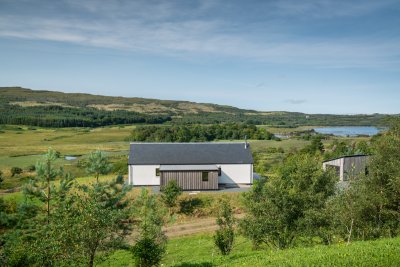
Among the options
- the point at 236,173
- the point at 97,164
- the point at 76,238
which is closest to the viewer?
the point at 76,238

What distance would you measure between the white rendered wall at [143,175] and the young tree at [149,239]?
58.9ft

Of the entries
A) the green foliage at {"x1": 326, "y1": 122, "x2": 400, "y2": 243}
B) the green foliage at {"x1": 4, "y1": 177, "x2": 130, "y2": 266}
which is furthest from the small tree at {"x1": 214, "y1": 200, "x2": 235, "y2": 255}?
the green foliage at {"x1": 4, "y1": 177, "x2": 130, "y2": 266}

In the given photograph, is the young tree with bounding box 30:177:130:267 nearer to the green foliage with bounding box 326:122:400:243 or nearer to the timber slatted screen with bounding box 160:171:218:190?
the green foliage with bounding box 326:122:400:243

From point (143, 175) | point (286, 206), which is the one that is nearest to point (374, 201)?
point (286, 206)

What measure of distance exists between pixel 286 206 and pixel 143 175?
30.6 m

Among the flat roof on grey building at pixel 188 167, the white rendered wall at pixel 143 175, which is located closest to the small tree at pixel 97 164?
the flat roof on grey building at pixel 188 167

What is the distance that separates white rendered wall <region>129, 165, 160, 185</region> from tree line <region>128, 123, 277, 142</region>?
6543 centimetres

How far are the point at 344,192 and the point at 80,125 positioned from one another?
182180 mm

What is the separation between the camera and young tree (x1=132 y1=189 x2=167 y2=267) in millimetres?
18719

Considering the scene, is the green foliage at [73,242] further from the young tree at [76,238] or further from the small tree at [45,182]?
the small tree at [45,182]

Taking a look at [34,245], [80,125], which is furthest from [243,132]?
[34,245]

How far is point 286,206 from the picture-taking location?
2034 centimetres

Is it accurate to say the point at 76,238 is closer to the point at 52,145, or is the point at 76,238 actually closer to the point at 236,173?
the point at 236,173

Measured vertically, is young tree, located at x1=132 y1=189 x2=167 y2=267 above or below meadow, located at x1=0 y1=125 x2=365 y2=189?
above
